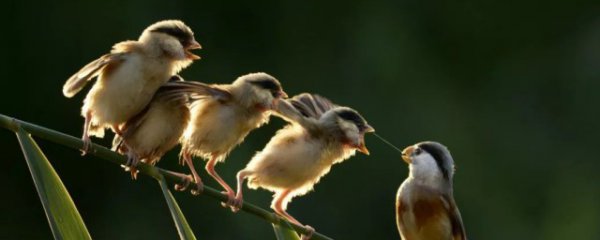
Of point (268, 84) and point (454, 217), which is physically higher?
point (268, 84)

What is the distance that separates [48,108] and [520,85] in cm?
373

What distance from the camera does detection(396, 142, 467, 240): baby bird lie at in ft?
15.0

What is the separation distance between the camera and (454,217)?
4.61m

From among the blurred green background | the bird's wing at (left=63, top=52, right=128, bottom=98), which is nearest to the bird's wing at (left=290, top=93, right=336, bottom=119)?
the bird's wing at (left=63, top=52, right=128, bottom=98)

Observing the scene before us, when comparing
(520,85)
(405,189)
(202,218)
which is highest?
(405,189)

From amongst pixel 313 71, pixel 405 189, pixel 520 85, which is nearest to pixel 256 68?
pixel 313 71

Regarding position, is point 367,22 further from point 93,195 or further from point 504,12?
point 93,195

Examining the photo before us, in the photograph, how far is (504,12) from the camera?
995 centimetres

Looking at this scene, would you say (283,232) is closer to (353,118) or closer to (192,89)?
(192,89)

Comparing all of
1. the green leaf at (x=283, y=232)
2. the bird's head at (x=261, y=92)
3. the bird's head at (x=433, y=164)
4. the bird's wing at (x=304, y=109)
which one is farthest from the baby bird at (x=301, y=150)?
the green leaf at (x=283, y=232)

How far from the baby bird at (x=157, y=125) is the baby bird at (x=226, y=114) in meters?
0.07

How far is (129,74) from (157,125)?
0.90 ft

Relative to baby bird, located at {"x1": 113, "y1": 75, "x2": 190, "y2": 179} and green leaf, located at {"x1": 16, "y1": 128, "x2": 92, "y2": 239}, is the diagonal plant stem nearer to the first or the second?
green leaf, located at {"x1": 16, "y1": 128, "x2": 92, "y2": 239}

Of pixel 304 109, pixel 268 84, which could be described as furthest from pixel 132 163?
pixel 304 109
